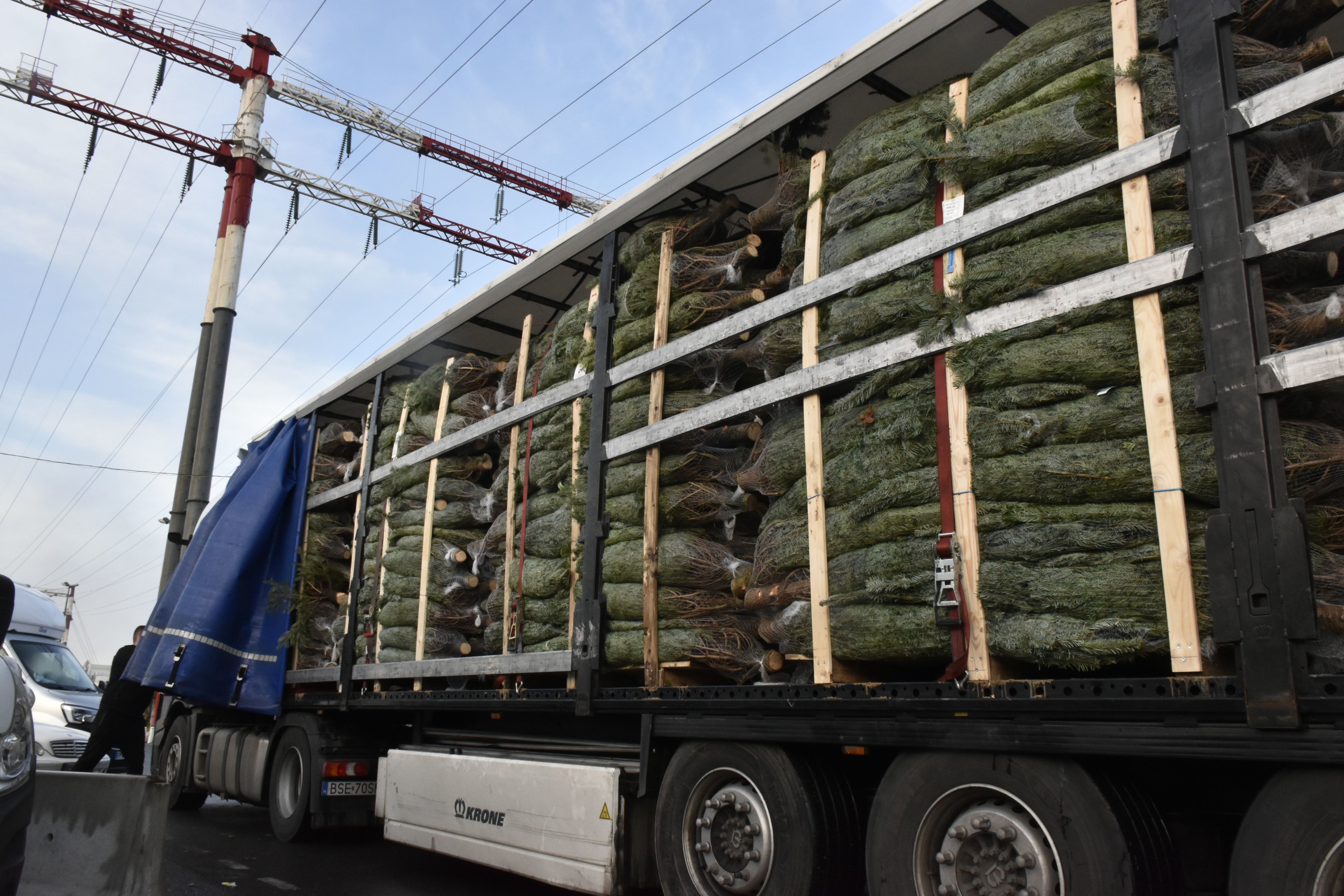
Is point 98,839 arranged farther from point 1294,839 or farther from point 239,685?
point 1294,839

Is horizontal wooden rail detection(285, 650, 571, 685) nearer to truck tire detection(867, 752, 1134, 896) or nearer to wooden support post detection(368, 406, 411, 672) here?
wooden support post detection(368, 406, 411, 672)

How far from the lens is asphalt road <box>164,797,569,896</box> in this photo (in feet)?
23.0

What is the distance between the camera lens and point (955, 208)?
13.8 ft

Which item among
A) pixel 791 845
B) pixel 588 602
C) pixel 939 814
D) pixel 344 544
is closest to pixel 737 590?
pixel 588 602

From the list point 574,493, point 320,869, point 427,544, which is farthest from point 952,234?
point 320,869

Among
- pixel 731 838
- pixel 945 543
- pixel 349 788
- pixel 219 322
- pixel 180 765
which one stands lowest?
pixel 180 765

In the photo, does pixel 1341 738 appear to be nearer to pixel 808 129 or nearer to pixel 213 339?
pixel 808 129

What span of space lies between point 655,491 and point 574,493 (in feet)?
2.48

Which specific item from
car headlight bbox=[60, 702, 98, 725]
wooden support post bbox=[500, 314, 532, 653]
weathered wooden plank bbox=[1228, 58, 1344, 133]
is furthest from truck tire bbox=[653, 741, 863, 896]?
car headlight bbox=[60, 702, 98, 725]

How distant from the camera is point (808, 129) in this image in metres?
5.45

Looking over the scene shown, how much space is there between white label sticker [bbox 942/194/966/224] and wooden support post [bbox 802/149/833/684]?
79 centimetres

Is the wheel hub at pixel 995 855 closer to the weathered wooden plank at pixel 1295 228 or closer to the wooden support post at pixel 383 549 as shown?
the weathered wooden plank at pixel 1295 228

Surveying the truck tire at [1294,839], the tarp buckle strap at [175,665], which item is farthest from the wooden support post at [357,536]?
the truck tire at [1294,839]

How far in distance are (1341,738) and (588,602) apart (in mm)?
3910
